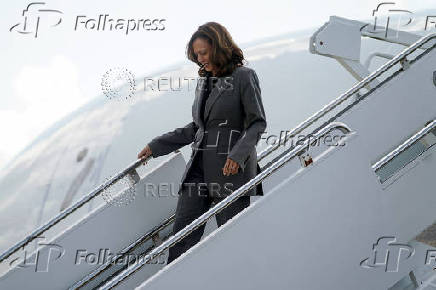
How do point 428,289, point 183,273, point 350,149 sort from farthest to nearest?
point 428,289
point 350,149
point 183,273

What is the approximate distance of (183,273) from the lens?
6.33 feet

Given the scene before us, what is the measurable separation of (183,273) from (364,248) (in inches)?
33.9

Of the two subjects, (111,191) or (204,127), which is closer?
(204,127)

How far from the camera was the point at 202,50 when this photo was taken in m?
2.10

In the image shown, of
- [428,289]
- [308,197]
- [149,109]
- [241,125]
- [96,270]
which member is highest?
[241,125]

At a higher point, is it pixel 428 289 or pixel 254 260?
pixel 254 260

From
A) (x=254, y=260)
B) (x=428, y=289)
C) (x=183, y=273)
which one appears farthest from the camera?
(x=428, y=289)

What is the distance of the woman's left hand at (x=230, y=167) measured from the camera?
2062mm

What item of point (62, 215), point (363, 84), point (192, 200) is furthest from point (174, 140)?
point (363, 84)

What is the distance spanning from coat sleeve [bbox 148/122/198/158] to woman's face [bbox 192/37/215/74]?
43 centimetres

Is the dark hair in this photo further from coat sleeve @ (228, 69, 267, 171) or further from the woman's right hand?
the woman's right hand

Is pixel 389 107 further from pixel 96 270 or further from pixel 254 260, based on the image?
pixel 96 270

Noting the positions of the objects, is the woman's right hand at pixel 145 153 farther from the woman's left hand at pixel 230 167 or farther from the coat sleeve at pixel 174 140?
the woman's left hand at pixel 230 167

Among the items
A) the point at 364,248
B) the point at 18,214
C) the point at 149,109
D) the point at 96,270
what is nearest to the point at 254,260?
the point at 364,248
